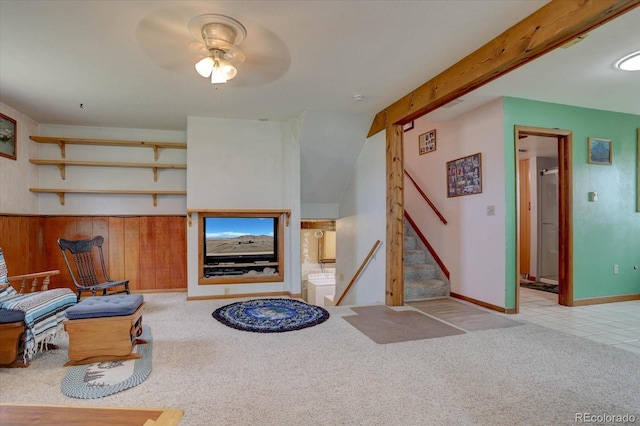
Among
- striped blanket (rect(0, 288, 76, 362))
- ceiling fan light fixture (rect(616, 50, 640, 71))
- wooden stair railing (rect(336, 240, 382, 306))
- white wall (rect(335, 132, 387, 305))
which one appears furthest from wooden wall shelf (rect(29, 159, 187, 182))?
ceiling fan light fixture (rect(616, 50, 640, 71))

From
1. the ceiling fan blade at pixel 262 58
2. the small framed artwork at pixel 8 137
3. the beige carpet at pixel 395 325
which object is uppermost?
the ceiling fan blade at pixel 262 58

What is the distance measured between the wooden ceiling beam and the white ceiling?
9 centimetres

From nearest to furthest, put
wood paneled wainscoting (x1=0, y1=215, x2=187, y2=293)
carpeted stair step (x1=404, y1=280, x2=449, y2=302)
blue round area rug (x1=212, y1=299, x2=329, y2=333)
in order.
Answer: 1. blue round area rug (x1=212, y1=299, x2=329, y2=333)
2. carpeted stair step (x1=404, y1=280, x2=449, y2=302)
3. wood paneled wainscoting (x1=0, y1=215, x2=187, y2=293)

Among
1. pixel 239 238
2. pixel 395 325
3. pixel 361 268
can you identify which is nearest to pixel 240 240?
pixel 239 238

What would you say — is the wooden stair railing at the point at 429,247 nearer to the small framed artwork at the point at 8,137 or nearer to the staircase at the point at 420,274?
the staircase at the point at 420,274

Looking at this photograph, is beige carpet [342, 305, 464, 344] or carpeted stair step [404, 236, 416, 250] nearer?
beige carpet [342, 305, 464, 344]

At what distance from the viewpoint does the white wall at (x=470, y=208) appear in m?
4.17

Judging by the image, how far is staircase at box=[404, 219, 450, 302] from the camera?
4812 mm

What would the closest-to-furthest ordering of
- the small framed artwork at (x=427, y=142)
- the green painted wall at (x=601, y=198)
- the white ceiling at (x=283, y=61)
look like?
the white ceiling at (x=283, y=61), the green painted wall at (x=601, y=198), the small framed artwork at (x=427, y=142)

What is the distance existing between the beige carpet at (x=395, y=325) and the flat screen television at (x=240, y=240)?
177cm

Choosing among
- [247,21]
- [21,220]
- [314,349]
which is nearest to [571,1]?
[247,21]

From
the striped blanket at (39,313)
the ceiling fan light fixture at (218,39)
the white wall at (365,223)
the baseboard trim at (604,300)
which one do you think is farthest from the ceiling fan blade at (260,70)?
the baseboard trim at (604,300)

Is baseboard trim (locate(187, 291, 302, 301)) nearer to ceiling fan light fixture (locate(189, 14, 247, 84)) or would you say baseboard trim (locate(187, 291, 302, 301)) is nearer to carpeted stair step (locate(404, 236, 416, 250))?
carpeted stair step (locate(404, 236, 416, 250))

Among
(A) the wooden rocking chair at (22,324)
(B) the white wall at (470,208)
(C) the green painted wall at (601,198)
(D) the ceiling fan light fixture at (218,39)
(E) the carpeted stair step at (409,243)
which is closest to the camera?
(D) the ceiling fan light fixture at (218,39)
